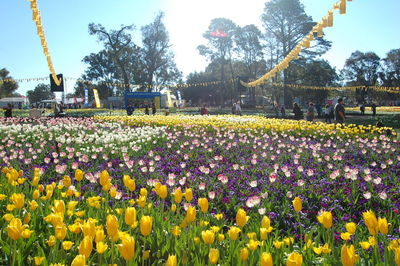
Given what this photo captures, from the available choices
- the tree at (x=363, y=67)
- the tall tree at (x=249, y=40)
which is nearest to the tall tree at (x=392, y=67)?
the tree at (x=363, y=67)

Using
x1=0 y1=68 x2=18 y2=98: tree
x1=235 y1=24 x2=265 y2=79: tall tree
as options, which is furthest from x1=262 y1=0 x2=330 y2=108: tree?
x1=0 y1=68 x2=18 y2=98: tree

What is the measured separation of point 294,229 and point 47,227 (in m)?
2.38

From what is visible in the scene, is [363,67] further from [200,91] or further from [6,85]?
[6,85]

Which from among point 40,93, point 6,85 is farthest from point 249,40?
point 40,93

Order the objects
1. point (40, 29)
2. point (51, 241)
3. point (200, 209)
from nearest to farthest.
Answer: point (51, 241) < point (200, 209) < point (40, 29)

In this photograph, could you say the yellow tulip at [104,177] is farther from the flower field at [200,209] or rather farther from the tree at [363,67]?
the tree at [363,67]

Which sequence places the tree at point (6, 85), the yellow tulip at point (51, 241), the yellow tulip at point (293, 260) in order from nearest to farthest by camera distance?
1. the yellow tulip at point (293, 260)
2. the yellow tulip at point (51, 241)
3. the tree at point (6, 85)

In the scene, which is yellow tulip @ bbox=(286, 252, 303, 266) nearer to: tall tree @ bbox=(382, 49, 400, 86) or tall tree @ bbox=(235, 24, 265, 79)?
tall tree @ bbox=(235, 24, 265, 79)

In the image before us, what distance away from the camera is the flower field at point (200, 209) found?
6.38 feet

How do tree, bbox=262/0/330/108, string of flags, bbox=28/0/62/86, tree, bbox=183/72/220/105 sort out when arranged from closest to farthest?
string of flags, bbox=28/0/62/86, tree, bbox=262/0/330/108, tree, bbox=183/72/220/105

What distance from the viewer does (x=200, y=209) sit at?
3.44 m

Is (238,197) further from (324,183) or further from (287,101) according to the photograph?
(287,101)

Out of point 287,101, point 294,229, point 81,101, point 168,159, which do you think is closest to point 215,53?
point 287,101

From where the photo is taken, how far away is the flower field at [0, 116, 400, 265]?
194cm
